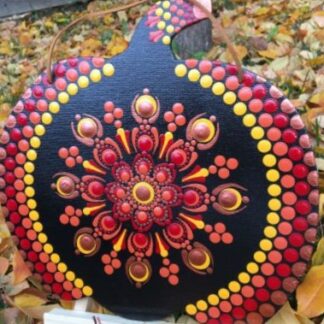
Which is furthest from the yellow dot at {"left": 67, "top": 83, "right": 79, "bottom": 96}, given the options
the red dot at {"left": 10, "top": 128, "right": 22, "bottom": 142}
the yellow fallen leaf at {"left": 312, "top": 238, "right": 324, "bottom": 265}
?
the yellow fallen leaf at {"left": 312, "top": 238, "right": 324, "bottom": 265}

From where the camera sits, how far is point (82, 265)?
917mm

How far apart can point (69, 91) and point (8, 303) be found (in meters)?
0.39

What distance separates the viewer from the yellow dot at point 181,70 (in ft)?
2.68

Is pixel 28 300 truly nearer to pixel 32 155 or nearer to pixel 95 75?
pixel 32 155

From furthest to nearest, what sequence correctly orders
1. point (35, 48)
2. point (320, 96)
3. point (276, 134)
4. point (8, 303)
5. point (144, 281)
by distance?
1. point (35, 48)
2. point (320, 96)
3. point (8, 303)
4. point (144, 281)
5. point (276, 134)

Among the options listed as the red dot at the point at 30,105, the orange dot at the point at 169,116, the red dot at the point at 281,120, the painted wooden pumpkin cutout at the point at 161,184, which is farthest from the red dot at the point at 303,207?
the red dot at the point at 30,105

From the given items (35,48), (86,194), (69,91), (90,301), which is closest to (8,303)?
(90,301)

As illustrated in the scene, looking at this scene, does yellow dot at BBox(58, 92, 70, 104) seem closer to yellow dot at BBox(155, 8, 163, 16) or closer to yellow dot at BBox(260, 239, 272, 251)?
yellow dot at BBox(155, 8, 163, 16)

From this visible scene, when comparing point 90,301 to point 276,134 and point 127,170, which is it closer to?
point 127,170

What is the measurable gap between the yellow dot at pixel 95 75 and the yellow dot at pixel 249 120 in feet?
0.74

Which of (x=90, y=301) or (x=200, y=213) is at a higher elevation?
(x=200, y=213)

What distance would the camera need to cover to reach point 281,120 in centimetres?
77

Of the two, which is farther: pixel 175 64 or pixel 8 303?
pixel 8 303

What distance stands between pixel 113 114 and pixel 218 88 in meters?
0.16
